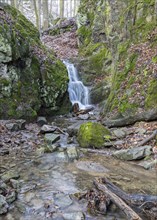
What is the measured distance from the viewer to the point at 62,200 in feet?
16.5

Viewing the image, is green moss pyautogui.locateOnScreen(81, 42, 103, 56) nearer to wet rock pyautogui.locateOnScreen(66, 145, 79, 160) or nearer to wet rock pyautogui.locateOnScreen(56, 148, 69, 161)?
wet rock pyautogui.locateOnScreen(66, 145, 79, 160)

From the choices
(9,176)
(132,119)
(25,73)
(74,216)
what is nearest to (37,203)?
(74,216)

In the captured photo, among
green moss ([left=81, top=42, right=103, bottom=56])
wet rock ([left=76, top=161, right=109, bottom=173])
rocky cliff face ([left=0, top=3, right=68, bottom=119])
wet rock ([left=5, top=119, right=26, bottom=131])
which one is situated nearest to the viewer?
wet rock ([left=76, top=161, right=109, bottom=173])

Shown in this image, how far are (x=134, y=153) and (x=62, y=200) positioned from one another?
2936 mm

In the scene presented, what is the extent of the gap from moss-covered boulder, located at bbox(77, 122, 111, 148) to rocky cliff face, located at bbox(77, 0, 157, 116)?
1.75 meters

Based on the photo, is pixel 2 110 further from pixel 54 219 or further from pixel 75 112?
pixel 54 219

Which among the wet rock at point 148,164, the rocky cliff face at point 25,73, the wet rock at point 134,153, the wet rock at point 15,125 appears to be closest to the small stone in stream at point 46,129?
the wet rock at point 15,125

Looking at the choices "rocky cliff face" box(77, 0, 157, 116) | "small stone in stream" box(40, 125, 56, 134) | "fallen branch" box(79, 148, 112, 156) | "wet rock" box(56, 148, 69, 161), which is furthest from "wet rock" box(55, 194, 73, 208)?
"rocky cliff face" box(77, 0, 157, 116)

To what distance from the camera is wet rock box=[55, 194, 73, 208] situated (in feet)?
16.0

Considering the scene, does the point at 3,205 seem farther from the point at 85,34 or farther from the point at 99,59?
the point at 85,34

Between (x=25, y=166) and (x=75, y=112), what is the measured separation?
7.66m

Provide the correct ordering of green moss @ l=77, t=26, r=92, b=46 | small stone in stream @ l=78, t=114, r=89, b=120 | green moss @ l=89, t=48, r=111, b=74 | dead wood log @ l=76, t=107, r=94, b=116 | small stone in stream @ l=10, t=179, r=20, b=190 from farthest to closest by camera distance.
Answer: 1. green moss @ l=77, t=26, r=92, b=46
2. green moss @ l=89, t=48, r=111, b=74
3. dead wood log @ l=76, t=107, r=94, b=116
4. small stone in stream @ l=78, t=114, r=89, b=120
5. small stone in stream @ l=10, t=179, r=20, b=190

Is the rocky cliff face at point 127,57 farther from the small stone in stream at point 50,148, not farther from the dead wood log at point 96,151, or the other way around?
the small stone in stream at point 50,148

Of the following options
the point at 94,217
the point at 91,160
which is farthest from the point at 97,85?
the point at 94,217
